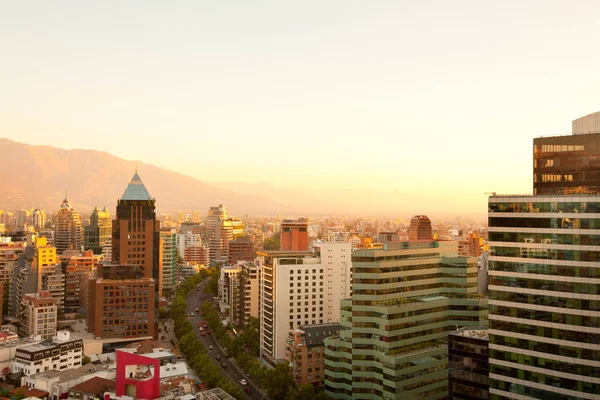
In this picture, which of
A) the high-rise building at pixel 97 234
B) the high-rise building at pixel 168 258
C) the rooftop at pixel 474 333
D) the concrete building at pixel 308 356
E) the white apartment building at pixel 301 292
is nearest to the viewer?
the rooftop at pixel 474 333

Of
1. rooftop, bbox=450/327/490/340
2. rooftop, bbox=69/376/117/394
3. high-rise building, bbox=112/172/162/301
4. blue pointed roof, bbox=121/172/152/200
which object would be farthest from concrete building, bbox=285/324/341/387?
blue pointed roof, bbox=121/172/152/200

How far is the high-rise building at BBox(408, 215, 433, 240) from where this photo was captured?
539 feet

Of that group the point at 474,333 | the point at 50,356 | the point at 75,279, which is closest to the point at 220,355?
the point at 50,356

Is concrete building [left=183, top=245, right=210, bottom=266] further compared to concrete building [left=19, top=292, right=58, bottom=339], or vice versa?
concrete building [left=183, top=245, right=210, bottom=266]

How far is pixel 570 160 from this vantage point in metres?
39.1

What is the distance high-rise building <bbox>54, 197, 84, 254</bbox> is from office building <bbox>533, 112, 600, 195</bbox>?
148 meters

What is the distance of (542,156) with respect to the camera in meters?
40.3

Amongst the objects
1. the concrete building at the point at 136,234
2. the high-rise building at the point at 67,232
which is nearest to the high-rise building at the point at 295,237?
the concrete building at the point at 136,234

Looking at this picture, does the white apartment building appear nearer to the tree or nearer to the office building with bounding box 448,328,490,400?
the tree

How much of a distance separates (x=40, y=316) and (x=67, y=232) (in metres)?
89.9

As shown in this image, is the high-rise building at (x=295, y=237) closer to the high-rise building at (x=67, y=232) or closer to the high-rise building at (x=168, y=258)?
the high-rise building at (x=168, y=258)

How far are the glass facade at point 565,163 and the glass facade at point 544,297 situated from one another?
89 cm

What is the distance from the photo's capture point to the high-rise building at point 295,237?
423 ft

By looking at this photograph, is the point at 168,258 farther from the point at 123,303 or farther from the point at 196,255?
the point at 123,303
